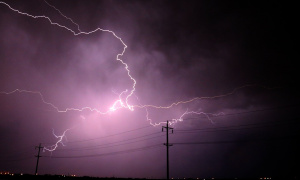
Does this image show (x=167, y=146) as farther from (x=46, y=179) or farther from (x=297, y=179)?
(x=46, y=179)

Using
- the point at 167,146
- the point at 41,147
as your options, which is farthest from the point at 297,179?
the point at 41,147

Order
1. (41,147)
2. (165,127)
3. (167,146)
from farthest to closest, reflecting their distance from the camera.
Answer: (41,147)
(165,127)
(167,146)

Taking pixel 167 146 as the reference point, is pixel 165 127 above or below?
above

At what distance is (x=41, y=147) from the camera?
50031 mm

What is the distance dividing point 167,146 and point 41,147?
34.3m

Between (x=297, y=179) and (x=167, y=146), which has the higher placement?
(x=167, y=146)

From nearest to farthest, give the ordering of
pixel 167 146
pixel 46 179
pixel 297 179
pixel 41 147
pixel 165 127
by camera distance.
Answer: pixel 297 179
pixel 167 146
pixel 165 127
pixel 46 179
pixel 41 147

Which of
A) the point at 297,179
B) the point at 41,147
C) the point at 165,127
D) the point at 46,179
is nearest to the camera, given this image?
the point at 297,179

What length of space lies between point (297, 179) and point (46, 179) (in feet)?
102

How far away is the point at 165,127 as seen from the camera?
94.0 feet

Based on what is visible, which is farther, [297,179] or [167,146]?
[167,146]

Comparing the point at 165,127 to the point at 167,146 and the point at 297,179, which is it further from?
the point at 297,179

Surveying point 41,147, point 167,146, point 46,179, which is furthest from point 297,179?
point 41,147

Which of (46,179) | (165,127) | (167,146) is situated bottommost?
(46,179)
